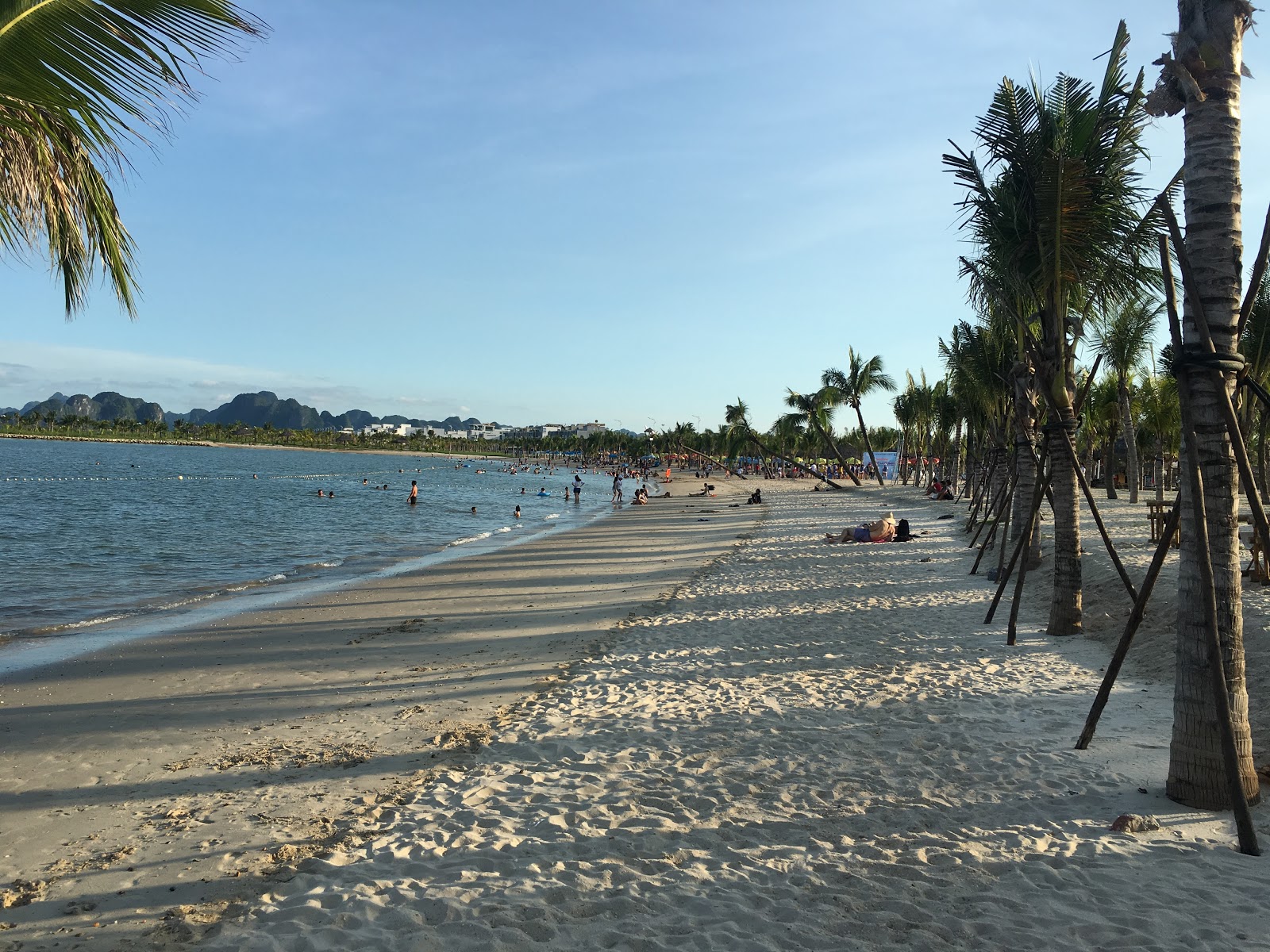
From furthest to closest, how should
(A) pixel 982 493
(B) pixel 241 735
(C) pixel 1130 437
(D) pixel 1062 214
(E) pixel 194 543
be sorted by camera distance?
1. (E) pixel 194 543
2. (C) pixel 1130 437
3. (A) pixel 982 493
4. (D) pixel 1062 214
5. (B) pixel 241 735

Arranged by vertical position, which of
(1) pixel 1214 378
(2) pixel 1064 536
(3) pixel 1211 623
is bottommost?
(3) pixel 1211 623

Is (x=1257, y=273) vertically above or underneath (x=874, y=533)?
above

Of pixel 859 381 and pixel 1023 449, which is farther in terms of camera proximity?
pixel 859 381

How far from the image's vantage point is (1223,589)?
179 inches

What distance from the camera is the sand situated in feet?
11.8

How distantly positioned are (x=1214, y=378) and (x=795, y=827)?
368 cm

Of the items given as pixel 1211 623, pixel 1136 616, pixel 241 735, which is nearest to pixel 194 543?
pixel 241 735

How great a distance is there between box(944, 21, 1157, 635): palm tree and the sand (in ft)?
6.51

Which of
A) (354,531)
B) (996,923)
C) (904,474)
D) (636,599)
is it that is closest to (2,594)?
(636,599)

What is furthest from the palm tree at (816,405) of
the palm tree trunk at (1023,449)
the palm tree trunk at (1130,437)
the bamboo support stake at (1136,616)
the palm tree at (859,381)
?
the bamboo support stake at (1136,616)

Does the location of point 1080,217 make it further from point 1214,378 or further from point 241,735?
point 241,735

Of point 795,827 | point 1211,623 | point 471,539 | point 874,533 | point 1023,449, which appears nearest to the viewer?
point 1211,623

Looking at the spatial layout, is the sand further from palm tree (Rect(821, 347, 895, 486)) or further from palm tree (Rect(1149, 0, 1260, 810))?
palm tree (Rect(821, 347, 895, 486))

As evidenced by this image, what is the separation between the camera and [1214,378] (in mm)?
4457
